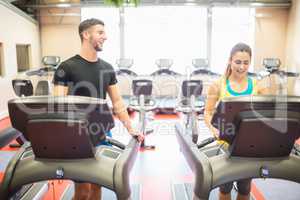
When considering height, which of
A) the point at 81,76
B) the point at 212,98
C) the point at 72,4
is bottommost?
the point at 212,98

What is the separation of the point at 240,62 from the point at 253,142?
758 mm

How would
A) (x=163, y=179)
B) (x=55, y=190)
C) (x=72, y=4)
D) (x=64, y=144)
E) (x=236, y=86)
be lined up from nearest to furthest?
(x=64, y=144) < (x=236, y=86) < (x=55, y=190) < (x=163, y=179) < (x=72, y=4)

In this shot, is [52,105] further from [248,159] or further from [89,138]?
[248,159]

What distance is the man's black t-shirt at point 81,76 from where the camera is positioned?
6.58 feet

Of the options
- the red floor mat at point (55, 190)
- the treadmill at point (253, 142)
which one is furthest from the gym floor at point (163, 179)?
the treadmill at point (253, 142)

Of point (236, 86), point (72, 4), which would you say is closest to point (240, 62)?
point (236, 86)

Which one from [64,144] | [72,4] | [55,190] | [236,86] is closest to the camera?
[64,144]

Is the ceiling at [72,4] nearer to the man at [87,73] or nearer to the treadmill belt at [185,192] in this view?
the treadmill belt at [185,192]

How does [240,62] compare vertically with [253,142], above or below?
above

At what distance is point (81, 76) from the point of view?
2023 mm

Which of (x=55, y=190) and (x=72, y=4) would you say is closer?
(x=55, y=190)

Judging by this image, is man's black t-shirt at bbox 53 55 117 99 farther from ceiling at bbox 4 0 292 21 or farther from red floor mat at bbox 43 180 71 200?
ceiling at bbox 4 0 292 21

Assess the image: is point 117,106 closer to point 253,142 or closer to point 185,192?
point 253,142

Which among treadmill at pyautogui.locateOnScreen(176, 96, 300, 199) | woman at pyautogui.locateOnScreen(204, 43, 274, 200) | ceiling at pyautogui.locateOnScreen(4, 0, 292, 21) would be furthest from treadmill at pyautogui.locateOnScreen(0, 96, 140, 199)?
ceiling at pyautogui.locateOnScreen(4, 0, 292, 21)
